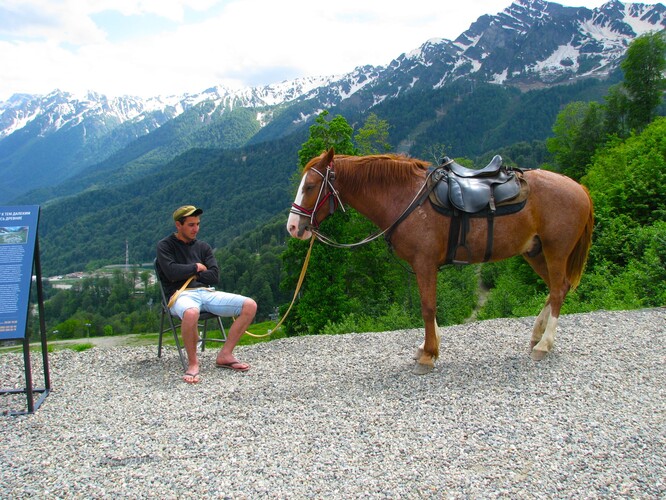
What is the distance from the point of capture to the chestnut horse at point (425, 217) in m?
6.09

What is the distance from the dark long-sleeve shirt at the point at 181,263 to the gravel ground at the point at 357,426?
128cm

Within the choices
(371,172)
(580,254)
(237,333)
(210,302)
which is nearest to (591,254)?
(580,254)

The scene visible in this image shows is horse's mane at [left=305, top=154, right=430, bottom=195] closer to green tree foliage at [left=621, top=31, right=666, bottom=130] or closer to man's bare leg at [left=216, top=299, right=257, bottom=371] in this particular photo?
man's bare leg at [left=216, top=299, right=257, bottom=371]

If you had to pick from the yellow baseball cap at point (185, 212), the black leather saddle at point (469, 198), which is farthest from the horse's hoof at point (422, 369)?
the yellow baseball cap at point (185, 212)

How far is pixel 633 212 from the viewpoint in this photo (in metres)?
18.2

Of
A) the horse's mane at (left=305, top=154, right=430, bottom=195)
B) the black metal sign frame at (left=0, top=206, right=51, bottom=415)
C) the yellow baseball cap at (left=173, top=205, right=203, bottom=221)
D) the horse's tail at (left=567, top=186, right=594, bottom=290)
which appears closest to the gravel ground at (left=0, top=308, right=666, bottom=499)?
the black metal sign frame at (left=0, top=206, right=51, bottom=415)

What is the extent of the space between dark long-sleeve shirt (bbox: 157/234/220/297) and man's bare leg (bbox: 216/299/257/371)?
61 cm

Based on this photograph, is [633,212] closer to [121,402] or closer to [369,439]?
[369,439]

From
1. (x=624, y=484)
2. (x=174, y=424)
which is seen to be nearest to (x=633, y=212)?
(x=624, y=484)

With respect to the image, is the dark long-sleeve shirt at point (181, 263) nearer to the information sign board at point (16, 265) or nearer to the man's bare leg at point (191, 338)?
the man's bare leg at point (191, 338)

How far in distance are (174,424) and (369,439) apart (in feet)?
6.97

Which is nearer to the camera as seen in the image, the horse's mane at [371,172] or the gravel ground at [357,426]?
the gravel ground at [357,426]

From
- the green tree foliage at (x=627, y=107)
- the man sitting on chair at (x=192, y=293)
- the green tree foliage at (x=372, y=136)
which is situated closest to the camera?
the man sitting on chair at (x=192, y=293)

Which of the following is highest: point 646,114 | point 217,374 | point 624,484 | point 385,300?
point 646,114
